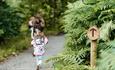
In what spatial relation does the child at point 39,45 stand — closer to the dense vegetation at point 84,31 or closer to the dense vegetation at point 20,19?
the dense vegetation at point 20,19

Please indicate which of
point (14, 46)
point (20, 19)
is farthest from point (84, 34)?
point (20, 19)

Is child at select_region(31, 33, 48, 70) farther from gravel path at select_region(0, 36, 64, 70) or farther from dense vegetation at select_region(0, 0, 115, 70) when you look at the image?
dense vegetation at select_region(0, 0, 115, 70)

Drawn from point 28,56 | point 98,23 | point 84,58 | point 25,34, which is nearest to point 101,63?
point 84,58

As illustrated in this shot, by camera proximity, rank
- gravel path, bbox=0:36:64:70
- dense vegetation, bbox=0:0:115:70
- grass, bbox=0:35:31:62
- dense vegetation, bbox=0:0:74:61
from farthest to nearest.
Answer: dense vegetation, bbox=0:0:74:61 < grass, bbox=0:35:31:62 < gravel path, bbox=0:36:64:70 < dense vegetation, bbox=0:0:115:70

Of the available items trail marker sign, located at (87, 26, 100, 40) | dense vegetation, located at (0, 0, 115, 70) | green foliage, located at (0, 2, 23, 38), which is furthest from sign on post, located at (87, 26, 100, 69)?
green foliage, located at (0, 2, 23, 38)

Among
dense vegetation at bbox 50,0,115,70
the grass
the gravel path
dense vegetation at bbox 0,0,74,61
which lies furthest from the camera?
dense vegetation at bbox 0,0,74,61

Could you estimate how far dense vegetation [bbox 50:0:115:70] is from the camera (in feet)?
25.4

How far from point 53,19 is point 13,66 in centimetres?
1094

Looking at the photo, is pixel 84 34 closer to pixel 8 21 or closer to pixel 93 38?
pixel 93 38

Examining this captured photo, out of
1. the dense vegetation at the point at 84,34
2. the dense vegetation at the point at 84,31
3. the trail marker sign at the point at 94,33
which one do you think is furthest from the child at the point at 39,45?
the trail marker sign at the point at 94,33

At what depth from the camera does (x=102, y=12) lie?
821 centimetres

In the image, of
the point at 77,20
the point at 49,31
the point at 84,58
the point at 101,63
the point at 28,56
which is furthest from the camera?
the point at 49,31

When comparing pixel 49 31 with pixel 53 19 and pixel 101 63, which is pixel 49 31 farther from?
pixel 101 63

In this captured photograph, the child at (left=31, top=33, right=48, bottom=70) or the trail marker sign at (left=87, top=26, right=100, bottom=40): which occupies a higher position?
the trail marker sign at (left=87, top=26, right=100, bottom=40)
